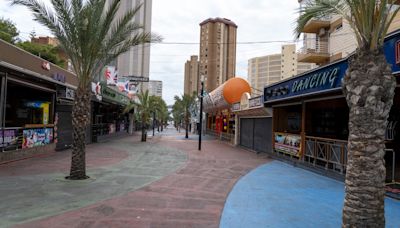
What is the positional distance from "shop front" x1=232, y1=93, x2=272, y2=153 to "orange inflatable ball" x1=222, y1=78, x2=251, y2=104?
2.19 m

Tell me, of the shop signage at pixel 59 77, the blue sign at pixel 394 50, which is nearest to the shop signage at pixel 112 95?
the shop signage at pixel 59 77

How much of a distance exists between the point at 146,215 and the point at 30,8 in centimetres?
702

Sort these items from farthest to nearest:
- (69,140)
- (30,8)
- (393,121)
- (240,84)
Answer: (240,84) < (69,140) < (393,121) < (30,8)

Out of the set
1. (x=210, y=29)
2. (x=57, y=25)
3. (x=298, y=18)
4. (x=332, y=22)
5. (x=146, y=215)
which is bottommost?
(x=146, y=215)

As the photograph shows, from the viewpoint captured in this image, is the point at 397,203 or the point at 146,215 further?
the point at 397,203

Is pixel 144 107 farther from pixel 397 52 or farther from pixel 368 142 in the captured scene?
pixel 368 142

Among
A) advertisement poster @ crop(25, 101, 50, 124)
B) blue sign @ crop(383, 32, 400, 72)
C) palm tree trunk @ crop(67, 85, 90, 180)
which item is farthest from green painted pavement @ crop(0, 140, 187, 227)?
advertisement poster @ crop(25, 101, 50, 124)

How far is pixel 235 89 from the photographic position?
2792cm

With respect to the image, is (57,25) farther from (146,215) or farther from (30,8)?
(146,215)

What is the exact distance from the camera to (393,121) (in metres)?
14.0

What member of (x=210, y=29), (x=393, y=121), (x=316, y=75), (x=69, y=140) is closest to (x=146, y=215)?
(x=316, y=75)

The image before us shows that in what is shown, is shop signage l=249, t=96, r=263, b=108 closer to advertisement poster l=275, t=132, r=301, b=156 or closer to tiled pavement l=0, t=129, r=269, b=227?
advertisement poster l=275, t=132, r=301, b=156

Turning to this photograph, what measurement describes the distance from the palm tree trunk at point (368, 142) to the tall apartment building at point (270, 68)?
4597 centimetres

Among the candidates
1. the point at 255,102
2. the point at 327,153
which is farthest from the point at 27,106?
the point at 327,153
